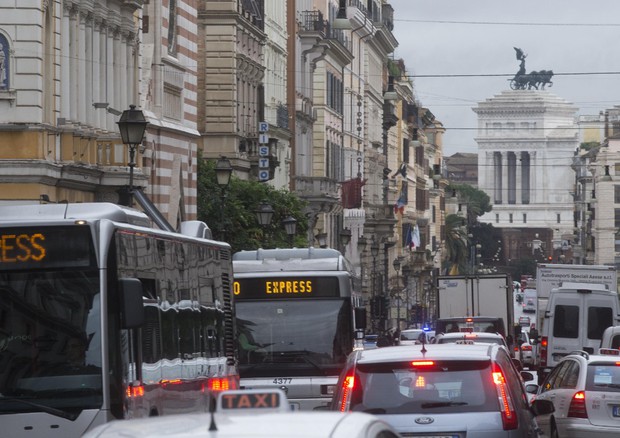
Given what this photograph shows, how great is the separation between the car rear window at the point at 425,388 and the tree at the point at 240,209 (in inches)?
1417

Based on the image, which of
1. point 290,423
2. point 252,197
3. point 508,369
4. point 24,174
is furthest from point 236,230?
point 290,423

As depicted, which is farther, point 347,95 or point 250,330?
point 347,95

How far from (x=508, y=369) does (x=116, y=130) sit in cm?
2349

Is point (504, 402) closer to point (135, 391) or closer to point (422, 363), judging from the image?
point (422, 363)

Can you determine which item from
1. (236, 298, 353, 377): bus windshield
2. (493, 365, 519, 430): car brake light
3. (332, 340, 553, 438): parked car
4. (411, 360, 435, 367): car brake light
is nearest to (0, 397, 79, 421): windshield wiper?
(332, 340, 553, 438): parked car

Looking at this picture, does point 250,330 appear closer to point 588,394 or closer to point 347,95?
point 588,394

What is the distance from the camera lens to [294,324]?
24828 mm

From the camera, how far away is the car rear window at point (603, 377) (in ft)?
65.4

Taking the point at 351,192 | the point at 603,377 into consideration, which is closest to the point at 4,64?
the point at 603,377

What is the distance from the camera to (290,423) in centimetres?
751

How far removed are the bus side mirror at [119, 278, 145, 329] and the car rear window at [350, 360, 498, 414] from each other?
6.17 feet

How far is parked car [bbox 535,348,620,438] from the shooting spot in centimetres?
1967

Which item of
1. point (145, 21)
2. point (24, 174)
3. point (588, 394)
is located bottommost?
point (588, 394)

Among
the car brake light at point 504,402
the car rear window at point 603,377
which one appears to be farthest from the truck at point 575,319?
the car brake light at point 504,402
